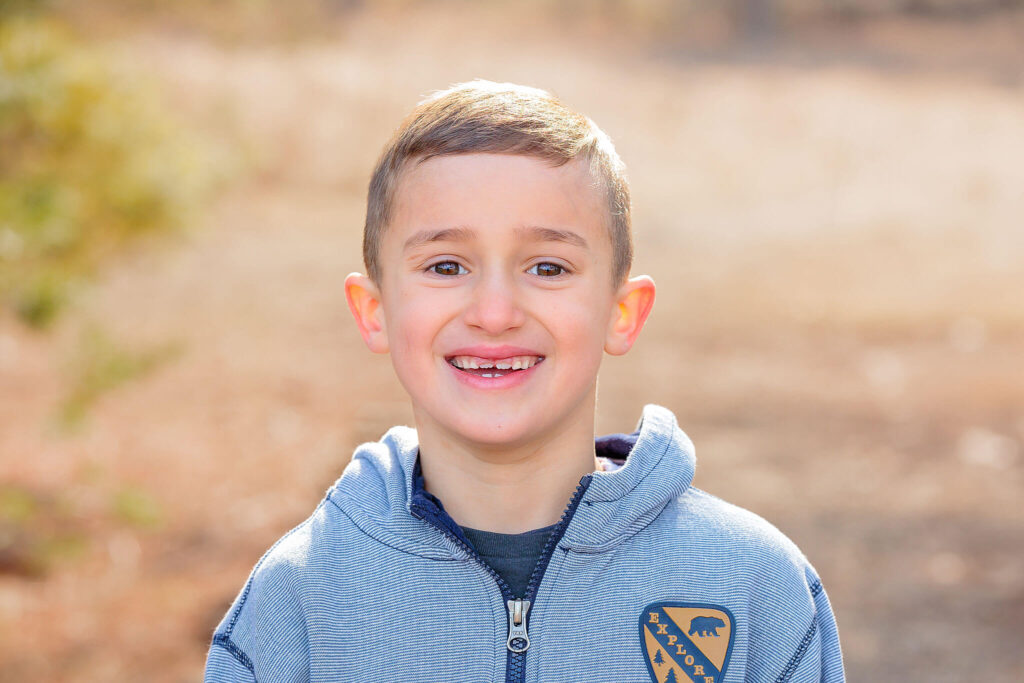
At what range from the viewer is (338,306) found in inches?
350

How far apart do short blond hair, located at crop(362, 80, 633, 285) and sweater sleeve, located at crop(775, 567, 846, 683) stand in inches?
21.6

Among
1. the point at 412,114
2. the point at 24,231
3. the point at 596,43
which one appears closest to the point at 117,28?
the point at 596,43

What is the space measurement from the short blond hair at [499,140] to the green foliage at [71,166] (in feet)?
6.27

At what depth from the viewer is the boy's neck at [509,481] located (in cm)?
173

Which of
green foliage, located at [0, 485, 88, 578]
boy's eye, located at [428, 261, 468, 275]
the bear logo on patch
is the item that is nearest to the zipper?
the bear logo on patch

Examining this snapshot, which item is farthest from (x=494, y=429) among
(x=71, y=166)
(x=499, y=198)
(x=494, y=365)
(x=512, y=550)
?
(x=71, y=166)

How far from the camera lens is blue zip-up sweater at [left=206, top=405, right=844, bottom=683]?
161 cm

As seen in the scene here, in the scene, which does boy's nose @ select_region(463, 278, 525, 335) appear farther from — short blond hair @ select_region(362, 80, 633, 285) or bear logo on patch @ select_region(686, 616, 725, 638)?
bear logo on patch @ select_region(686, 616, 725, 638)

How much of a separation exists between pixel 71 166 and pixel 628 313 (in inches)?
118

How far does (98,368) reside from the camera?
4.15m

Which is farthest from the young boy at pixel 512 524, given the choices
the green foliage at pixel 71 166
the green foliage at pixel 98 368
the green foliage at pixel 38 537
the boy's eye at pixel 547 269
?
the green foliage at pixel 38 537

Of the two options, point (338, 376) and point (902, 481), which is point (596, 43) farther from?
point (902, 481)

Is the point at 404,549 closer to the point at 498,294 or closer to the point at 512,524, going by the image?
the point at 512,524

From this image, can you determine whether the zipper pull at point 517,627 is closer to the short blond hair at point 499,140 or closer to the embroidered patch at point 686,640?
the embroidered patch at point 686,640
